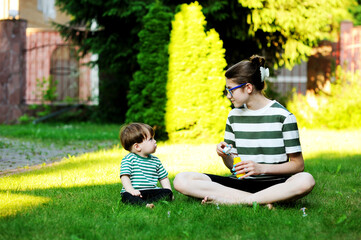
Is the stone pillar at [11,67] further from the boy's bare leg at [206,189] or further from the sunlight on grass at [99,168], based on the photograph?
the boy's bare leg at [206,189]

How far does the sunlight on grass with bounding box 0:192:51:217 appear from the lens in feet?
11.7

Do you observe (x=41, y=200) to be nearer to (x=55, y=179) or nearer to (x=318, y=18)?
(x=55, y=179)

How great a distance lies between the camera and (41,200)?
402cm

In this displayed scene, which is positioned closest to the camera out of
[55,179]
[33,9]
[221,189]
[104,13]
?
[221,189]

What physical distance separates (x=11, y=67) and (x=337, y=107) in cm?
956

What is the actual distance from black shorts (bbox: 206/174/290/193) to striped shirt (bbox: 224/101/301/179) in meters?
0.06

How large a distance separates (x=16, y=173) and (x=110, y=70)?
8.73m

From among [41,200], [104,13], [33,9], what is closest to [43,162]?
[41,200]

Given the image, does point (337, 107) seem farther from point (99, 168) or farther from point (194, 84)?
point (99, 168)

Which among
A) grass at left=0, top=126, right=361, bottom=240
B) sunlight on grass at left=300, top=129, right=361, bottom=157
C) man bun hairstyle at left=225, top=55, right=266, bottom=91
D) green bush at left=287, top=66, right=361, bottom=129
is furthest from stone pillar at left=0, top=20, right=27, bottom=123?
man bun hairstyle at left=225, top=55, right=266, bottom=91

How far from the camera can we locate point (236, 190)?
397 centimetres

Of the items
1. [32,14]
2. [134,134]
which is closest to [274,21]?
[134,134]

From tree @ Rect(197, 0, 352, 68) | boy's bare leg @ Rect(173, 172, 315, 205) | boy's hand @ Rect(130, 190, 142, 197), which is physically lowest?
boy's hand @ Rect(130, 190, 142, 197)

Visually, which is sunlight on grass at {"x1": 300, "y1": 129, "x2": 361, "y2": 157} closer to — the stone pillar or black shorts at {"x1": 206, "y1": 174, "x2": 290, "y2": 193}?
black shorts at {"x1": 206, "y1": 174, "x2": 290, "y2": 193}
